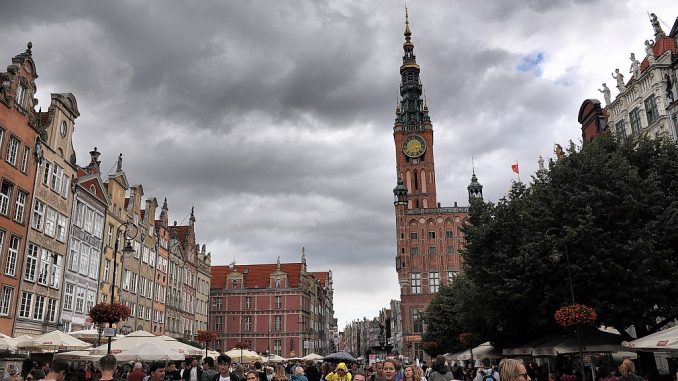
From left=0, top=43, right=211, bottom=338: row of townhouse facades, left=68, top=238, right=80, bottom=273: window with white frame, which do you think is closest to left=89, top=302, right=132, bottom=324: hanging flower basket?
left=0, top=43, right=211, bottom=338: row of townhouse facades

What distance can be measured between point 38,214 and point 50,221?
1461 millimetres

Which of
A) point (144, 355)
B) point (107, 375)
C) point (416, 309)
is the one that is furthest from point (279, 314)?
point (107, 375)

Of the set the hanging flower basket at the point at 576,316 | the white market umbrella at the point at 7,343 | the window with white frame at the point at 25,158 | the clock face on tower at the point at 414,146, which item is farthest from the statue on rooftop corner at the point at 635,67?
the clock face on tower at the point at 414,146

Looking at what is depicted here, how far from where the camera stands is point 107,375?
20.7 feet

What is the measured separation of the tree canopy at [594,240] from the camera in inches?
768

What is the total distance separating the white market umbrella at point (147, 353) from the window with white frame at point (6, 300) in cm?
1261

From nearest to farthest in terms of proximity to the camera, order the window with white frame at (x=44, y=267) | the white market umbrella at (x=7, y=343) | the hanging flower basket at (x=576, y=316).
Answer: the hanging flower basket at (x=576, y=316) → the white market umbrella at (x=7, y=343) → the window with white frame at (x=44, y=267)

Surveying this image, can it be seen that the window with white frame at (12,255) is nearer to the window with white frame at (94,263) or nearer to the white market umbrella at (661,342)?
the window with white frame at (94,263)

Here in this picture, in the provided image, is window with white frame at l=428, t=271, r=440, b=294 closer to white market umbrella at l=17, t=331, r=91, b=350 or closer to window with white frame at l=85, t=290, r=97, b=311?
window with white frame at l=85, t=290, r=97, b=311

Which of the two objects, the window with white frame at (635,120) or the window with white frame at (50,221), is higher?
the window with white frame at (635,120)

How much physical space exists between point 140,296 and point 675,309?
1626 inches

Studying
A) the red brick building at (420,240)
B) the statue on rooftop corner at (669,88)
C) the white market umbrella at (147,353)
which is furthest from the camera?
the red brick building at (420,240)

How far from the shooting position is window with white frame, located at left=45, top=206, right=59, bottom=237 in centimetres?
3180

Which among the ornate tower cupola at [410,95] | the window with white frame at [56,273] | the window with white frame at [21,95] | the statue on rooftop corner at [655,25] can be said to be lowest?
the window with white frame at [56,273]
